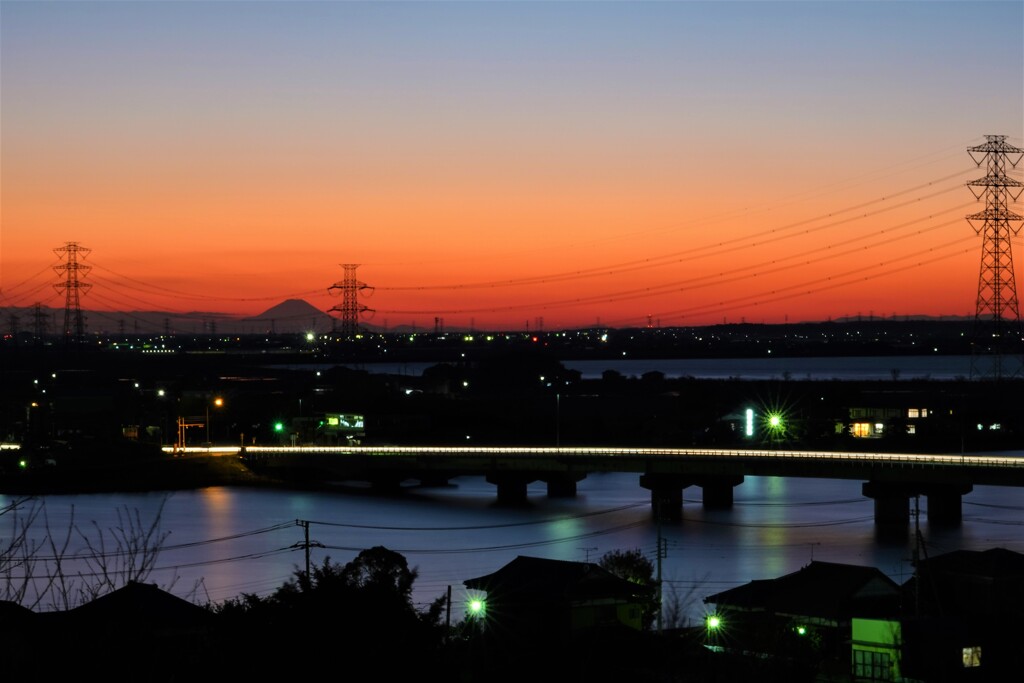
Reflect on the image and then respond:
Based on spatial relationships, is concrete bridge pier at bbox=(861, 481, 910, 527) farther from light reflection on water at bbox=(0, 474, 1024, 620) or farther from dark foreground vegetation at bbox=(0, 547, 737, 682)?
dark foreground vegetation at bbox=(0, 547, 737, 682)

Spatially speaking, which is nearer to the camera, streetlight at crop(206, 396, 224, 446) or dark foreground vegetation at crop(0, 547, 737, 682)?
dark foreground vegetation at crop(0, 547, 737, 682)

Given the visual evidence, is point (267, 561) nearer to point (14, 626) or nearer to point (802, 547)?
point (802, 547)

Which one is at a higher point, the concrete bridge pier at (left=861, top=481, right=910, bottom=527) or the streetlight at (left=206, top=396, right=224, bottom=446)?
the streetlight at (left=206, top=396, right=224, bottom=446)

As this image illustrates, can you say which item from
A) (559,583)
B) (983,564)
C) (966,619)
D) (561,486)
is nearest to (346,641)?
(559,583)

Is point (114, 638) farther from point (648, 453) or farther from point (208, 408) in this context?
point (208, 408)

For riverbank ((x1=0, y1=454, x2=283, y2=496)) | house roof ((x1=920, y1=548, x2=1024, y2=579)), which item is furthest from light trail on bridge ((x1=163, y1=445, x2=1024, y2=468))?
house roof ((x1=920, y1=548, x2=1024, y2=579))

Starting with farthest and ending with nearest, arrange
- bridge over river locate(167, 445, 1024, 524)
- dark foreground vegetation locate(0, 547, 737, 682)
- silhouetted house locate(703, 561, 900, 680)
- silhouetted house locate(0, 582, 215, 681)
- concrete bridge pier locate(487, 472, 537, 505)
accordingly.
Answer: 1. concrete bridge pier locate(487, 472, 537, 505)
2. bridge over river locate(167, 445, 1024, 524)
3. silhouetted house locate(703, 561, 900, 680)
4. dark foreground vegetation locate(0, 547, 737, 682)
5. silhouetted house locate(0, 582, 215, 681)

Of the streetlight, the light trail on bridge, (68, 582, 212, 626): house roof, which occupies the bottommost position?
(68, 582, 212, 626): house roof
